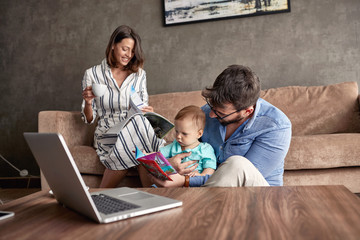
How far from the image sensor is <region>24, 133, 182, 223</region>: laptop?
764 millimetres

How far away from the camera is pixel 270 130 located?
1481 millimetres

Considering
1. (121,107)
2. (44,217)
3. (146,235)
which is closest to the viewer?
(146,235)

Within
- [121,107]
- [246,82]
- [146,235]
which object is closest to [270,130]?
[246,82]

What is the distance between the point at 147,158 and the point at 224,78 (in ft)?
1.50

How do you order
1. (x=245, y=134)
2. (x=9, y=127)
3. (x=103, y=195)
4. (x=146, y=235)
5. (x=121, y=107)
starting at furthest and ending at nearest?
1. (x=9, y=127)
2. (x=121, y=107)
3. (x=245, y=134)
4. (x=103, y=195)
5. (x=146, y=235)

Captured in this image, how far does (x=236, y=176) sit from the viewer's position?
1.15m

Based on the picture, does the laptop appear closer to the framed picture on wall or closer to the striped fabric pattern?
the striped fabric pattern

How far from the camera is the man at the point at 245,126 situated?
142 cm

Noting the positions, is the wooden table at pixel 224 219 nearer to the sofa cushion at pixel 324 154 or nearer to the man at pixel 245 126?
the man at pixel 245 126

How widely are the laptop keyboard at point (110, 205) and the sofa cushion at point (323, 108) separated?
77.6 inches

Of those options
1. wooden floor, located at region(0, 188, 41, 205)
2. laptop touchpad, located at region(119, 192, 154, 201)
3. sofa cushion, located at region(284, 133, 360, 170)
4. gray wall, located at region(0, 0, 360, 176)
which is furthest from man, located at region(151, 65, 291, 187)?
wooden floor, located at region(0, 188, 41, 205)

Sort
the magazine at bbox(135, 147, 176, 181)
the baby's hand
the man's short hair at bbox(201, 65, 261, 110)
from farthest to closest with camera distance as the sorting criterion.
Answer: the baby's hand, the man's short hair at bbox(201, 65, 261, 110), the magazine at bbox(135, 147, 176, 181)

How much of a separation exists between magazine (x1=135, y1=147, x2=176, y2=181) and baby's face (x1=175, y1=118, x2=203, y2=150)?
0.38 metres

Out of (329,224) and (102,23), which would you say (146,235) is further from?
(102,23)
